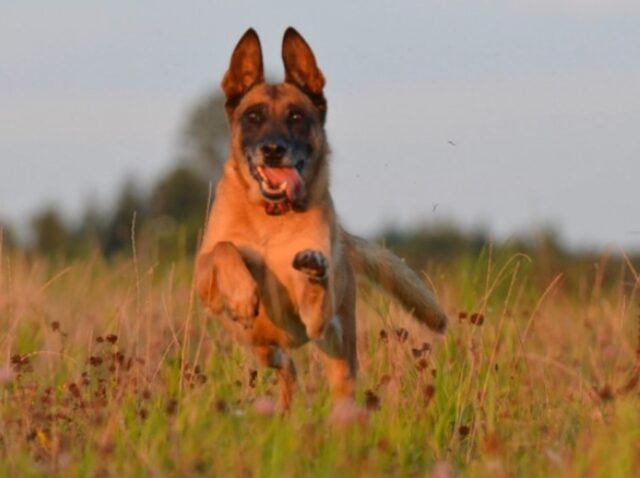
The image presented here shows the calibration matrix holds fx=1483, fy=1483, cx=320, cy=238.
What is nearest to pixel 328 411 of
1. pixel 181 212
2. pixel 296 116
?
pixel 296 116

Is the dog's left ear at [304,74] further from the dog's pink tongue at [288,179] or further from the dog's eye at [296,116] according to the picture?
the dog's pink tongue at [288,179]

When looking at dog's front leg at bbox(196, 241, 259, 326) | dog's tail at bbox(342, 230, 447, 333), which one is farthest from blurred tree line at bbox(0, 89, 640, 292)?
dog's front leg at bbox(196, 241, 259, 326)

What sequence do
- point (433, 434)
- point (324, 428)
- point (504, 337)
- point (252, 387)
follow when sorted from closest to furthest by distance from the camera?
point (324, 428) < point (433, 434) < point (252, 387) < point (504, 337)

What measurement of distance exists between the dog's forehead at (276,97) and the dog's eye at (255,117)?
65 millimetres

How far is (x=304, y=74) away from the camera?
8.02 metres

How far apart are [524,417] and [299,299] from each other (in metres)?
1.46

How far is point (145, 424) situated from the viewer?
5477 millimetres

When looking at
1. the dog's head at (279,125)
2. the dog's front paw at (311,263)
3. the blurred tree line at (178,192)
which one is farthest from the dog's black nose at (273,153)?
the blurred tree line at (178,192)

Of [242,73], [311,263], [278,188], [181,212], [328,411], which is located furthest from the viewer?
[181,212]

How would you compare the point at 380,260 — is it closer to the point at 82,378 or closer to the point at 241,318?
the point at 241,318

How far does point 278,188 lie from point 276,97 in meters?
0.65

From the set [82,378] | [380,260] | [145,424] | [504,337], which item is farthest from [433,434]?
[380,260]

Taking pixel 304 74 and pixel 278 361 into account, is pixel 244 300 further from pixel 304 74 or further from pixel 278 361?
pixel 304 74

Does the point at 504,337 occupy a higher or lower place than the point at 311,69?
lower
